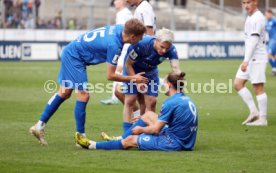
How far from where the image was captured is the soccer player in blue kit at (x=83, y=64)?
36.8 ft

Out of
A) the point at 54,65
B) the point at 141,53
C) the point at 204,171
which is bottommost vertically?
the point at 54,65

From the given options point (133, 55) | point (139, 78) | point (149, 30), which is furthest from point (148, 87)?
point (149, 30)

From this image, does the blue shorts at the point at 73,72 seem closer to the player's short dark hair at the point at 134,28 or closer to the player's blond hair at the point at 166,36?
the player's short dark hair at the point at 134,28

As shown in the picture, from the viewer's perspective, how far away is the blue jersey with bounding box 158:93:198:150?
10805 millimetres

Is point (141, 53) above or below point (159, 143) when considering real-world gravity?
above

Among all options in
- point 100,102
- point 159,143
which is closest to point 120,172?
point 159,143

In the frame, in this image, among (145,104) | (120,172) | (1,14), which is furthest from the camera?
(1,14)

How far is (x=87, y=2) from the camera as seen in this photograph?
140 ft

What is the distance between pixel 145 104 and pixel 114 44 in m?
1.99

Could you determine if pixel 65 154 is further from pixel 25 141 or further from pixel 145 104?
pixel 145 104

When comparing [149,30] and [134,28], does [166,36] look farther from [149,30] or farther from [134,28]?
[149,30]

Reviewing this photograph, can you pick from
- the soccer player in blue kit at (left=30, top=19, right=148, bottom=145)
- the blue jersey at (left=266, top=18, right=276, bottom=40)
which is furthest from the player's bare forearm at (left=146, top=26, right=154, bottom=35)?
the blue jersey at (left=266, top=18, right=276, bottom=40)

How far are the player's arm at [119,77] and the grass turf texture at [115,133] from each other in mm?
1080

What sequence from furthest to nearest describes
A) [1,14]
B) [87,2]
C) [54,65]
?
[87,2], [1,14], [54,65]
